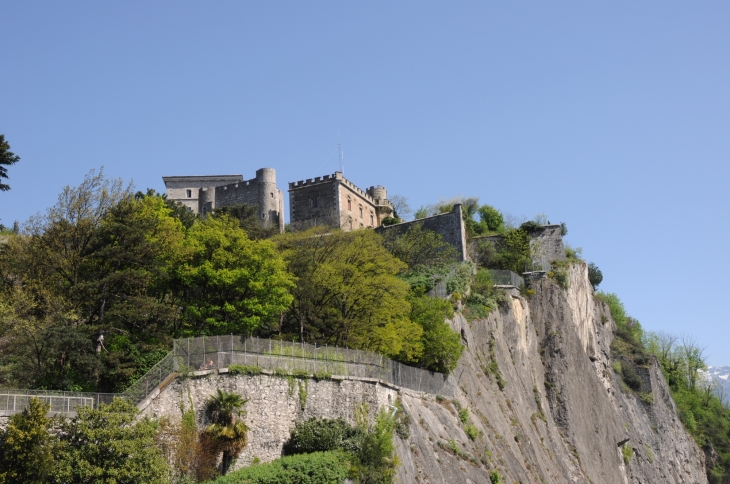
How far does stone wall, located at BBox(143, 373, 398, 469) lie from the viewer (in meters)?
28.2

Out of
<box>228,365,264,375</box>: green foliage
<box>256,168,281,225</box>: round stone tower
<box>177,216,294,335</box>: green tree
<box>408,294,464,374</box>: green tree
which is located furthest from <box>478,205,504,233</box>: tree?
<box>228,365,264,375</box>: green foliage

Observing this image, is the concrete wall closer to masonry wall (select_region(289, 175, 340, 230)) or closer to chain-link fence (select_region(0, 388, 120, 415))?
masonry wall (select_region(289, 175, 340, 230))

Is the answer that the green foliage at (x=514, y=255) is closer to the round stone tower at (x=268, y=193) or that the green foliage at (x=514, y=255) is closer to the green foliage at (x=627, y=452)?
the green foliage at (x=627, y=452)

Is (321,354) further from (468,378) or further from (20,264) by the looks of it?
(468,378)

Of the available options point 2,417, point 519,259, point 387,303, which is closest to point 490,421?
point 387,303

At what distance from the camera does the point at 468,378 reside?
4800cm

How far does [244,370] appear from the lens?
99.8 feet

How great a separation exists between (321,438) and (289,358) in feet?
10.4

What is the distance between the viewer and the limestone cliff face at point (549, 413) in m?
40.3

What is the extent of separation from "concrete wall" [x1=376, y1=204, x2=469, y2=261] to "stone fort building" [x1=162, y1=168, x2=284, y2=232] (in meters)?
12.5

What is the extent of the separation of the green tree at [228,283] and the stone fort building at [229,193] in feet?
108

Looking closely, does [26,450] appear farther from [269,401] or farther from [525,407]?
[525,407]

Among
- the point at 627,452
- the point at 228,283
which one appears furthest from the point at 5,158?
the point at 627,452

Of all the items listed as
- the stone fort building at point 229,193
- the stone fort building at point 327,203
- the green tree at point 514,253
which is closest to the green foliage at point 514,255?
the green tree at point 514,253
